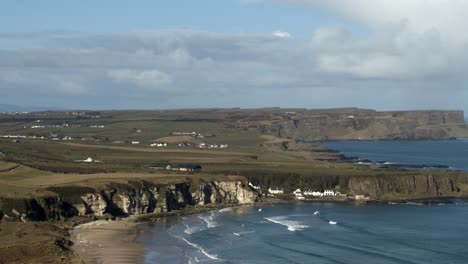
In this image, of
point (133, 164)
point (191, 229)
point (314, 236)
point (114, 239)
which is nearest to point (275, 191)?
point (133, 164)

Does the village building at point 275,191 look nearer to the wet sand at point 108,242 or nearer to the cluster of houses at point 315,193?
the cluster of houses at point 315,193

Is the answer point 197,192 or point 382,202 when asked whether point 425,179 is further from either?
point 197,192

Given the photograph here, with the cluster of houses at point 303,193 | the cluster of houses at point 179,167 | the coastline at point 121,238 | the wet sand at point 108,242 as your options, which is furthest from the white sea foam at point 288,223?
the cluster of houses at point 179,167

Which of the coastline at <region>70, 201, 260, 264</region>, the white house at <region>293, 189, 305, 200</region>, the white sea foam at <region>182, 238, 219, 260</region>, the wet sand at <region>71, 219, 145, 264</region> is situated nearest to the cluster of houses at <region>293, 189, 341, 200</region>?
the white house at <region>293, 189, 305, 200</region>

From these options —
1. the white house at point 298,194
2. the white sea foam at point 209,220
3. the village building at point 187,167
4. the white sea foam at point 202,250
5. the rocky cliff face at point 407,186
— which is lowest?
the white sea foam at point 202,250

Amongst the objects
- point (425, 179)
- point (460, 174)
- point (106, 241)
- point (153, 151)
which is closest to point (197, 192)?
point (106, 241)

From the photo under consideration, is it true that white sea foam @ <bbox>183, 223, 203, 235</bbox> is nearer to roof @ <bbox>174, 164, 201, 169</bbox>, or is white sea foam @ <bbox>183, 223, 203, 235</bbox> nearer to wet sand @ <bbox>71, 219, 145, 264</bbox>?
wet sand @ <bbox>71, 219, 145, 264</bbox>

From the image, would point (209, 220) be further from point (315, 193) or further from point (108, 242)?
point (315, 193)
